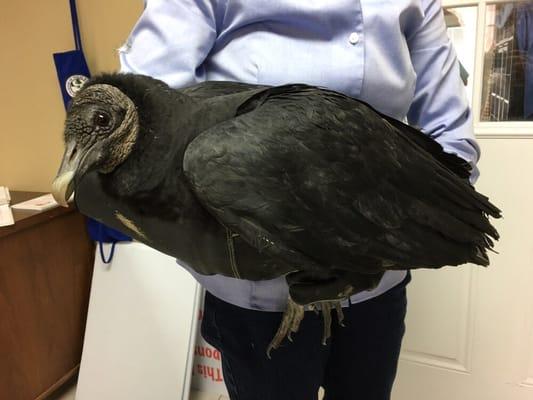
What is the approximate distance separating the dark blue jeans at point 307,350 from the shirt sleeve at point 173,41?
36cm

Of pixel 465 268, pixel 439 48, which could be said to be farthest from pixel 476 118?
pixel 439 48

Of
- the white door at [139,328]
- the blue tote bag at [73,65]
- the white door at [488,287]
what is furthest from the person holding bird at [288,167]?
the blue tote bag at [73,65]

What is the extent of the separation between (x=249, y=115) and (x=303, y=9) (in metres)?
0.22

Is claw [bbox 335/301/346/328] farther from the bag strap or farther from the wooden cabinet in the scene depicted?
the bag strap

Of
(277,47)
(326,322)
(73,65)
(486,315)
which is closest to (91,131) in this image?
(277,47)

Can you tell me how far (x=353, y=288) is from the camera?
1.78ft

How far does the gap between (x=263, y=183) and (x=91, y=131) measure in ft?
0.57

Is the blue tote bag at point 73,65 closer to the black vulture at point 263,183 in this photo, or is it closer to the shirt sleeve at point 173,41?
the shirt sleeve at point 173,41

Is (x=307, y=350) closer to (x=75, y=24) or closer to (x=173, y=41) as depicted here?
(x=173, y=41)

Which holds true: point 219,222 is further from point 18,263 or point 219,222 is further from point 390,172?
point 18,263

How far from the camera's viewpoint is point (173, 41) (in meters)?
0.59

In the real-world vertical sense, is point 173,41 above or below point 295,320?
above

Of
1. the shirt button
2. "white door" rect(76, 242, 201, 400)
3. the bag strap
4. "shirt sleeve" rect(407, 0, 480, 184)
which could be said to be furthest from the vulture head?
the bag strap

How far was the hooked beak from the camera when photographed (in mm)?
429
